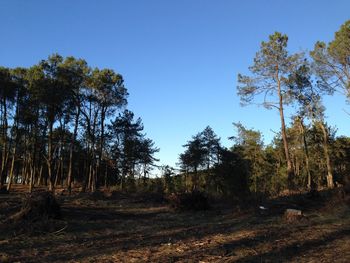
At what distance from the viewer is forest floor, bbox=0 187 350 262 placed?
236 inches

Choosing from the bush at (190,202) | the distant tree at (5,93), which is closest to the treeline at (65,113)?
the distant tree at (5,93)

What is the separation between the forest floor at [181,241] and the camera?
6000 millimetres

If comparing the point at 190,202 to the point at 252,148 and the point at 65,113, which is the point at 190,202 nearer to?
the point at 65,113

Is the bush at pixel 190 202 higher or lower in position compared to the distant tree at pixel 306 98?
lower

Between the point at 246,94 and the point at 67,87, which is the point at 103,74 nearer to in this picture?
the point at 67,87

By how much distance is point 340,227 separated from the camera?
874 cm

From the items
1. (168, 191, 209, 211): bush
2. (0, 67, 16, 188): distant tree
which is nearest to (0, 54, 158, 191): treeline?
(0, 67, 16, 188): distant tree

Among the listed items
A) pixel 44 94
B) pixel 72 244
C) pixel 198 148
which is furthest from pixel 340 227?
pixel 198 148

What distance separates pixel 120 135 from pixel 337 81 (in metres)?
22.0

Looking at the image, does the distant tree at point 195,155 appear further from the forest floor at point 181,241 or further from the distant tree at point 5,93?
the forest floor at point 181,241

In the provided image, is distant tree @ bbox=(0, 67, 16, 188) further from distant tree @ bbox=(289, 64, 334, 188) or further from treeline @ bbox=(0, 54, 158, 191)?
distant tree @ bbox=(289, 64, 334, 188)

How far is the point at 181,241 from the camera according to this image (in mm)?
7566

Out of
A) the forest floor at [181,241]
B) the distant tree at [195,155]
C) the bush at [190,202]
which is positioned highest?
the distant tree at [195,155]

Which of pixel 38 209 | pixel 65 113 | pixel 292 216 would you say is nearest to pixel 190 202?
pixel 292 216
